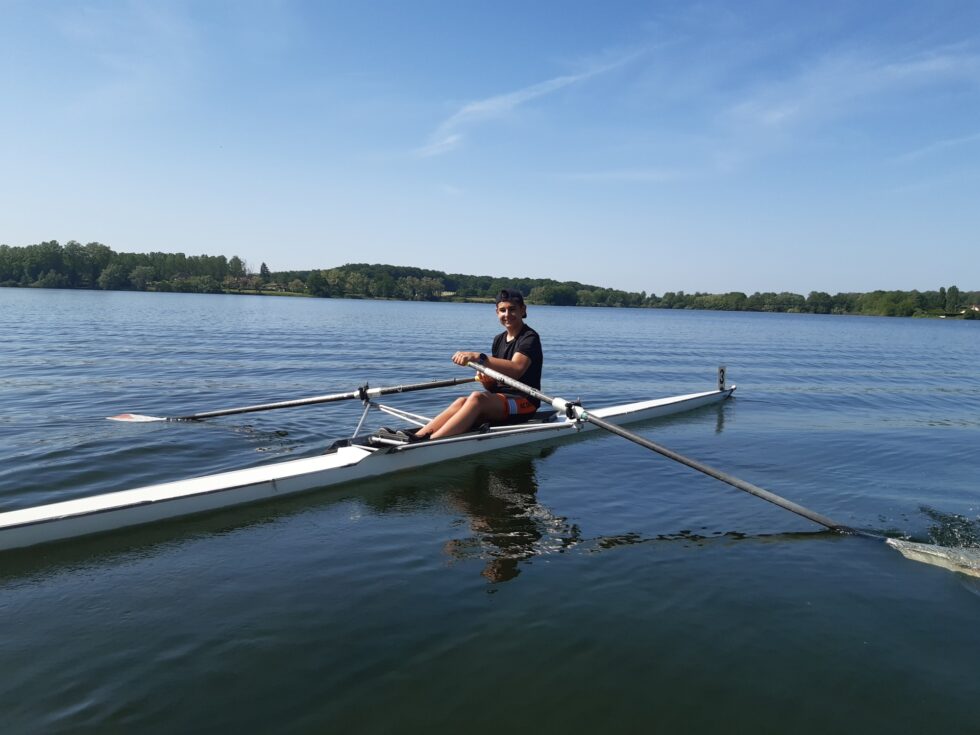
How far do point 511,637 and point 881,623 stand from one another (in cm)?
280

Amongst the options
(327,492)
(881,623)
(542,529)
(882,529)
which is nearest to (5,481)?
(327,492)

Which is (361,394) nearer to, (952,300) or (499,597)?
(499,597)

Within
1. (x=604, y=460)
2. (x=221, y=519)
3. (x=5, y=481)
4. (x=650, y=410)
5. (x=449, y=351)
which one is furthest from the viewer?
(x=449, y=351)

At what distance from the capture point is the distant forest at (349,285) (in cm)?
10188

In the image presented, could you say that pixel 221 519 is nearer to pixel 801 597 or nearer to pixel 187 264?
pixel 801 597

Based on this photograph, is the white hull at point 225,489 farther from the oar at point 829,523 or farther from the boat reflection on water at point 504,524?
the boat reflection on water at point 504,524

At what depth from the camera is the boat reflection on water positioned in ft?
17.9

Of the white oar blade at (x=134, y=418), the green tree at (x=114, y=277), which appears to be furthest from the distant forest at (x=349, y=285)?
the white oar blade at (x=134, y=418)

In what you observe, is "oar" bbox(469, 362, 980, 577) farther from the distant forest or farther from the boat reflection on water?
the distant forest

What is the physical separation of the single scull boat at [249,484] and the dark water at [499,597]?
17 cm

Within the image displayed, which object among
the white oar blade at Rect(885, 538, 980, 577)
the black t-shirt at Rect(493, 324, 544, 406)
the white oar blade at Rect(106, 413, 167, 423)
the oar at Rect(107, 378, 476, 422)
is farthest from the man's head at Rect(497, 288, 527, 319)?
the white oar blade at Rect(106, 413, 167, 423)

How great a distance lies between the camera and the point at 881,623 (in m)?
4.51

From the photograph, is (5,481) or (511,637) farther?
(5,481)

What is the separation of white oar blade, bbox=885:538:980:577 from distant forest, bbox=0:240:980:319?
105309mm
